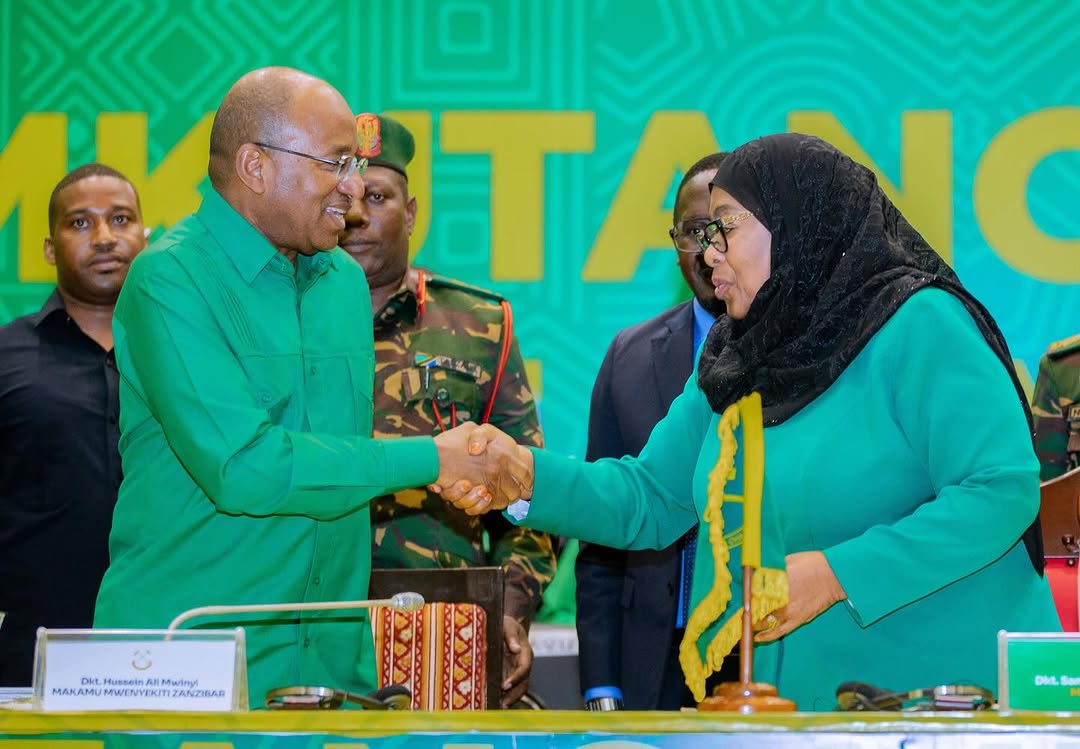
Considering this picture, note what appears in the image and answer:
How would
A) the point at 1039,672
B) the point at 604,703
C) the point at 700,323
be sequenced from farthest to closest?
the point at 700,323, the point at 604,703, the point at 1039,672

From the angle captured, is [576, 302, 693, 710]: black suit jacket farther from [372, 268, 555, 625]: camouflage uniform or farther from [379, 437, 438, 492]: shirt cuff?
[379, 437, 438, 492]: shirt cuff

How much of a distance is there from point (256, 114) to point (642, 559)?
5.52ft

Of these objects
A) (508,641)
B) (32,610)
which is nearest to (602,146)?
(508,641)

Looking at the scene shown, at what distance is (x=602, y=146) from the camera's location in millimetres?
5422

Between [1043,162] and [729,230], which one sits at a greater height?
[1043,162]

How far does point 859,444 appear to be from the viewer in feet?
8.84

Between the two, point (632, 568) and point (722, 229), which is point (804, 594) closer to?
point (722, 229)

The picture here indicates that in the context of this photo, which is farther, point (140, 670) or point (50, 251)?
point (50, 251)

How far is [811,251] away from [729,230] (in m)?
0.18

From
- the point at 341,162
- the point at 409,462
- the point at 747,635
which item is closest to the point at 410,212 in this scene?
the point at 341,162

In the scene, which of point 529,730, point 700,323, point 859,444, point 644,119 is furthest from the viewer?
point 644,119

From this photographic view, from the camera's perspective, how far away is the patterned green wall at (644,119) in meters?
5.34

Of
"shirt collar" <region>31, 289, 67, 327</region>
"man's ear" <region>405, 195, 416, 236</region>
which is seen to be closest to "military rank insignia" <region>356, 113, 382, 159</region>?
"man's ear" <region>405, 195, 416, 236</region>

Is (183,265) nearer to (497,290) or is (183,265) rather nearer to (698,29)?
(497,290)
